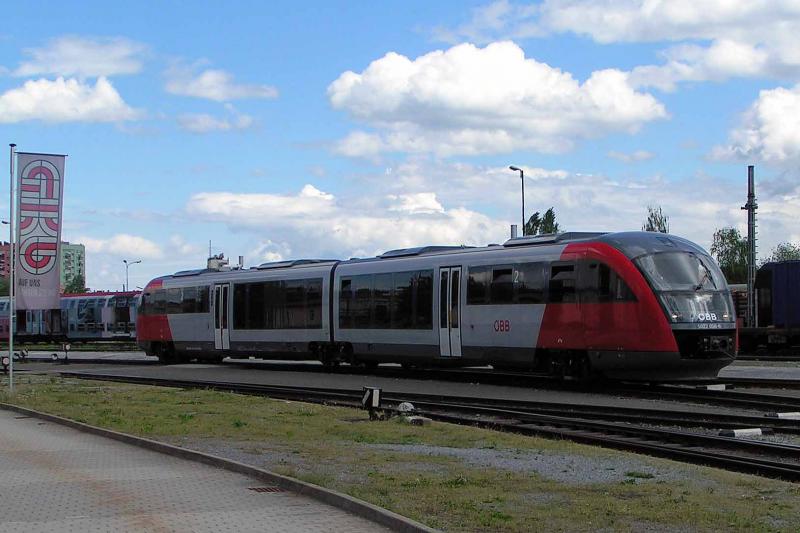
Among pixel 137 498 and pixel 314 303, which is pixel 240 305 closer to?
pixel 314 303

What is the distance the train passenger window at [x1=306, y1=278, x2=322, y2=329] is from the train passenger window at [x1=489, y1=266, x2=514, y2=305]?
27.4 ft

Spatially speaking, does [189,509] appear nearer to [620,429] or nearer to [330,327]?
[620,429]

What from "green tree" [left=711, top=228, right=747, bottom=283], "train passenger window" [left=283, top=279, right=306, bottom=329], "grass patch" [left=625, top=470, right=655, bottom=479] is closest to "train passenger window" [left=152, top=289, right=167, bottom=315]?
"train passenger window" [left=283, top=279, right=306, bottom=329]

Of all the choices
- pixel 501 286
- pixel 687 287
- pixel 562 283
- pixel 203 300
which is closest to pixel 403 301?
pixel 501 286

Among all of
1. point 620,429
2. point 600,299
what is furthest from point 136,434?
point 600,299

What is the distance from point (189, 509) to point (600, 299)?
1527 centimetres

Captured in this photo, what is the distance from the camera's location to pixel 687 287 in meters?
23.1

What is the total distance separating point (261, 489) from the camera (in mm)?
10945

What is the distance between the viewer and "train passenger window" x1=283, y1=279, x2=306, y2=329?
34.5 m

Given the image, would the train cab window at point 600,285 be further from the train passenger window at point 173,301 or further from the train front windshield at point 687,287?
the train passenger window at point 173,301

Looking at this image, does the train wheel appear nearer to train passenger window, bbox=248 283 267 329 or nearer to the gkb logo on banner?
train passenger window, bbox=248 283 267 329

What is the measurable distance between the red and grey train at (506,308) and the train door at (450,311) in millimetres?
39

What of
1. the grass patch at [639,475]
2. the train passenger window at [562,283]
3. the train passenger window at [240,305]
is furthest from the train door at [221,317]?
the grass patch at [639,475]

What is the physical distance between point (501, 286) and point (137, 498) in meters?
17.0
